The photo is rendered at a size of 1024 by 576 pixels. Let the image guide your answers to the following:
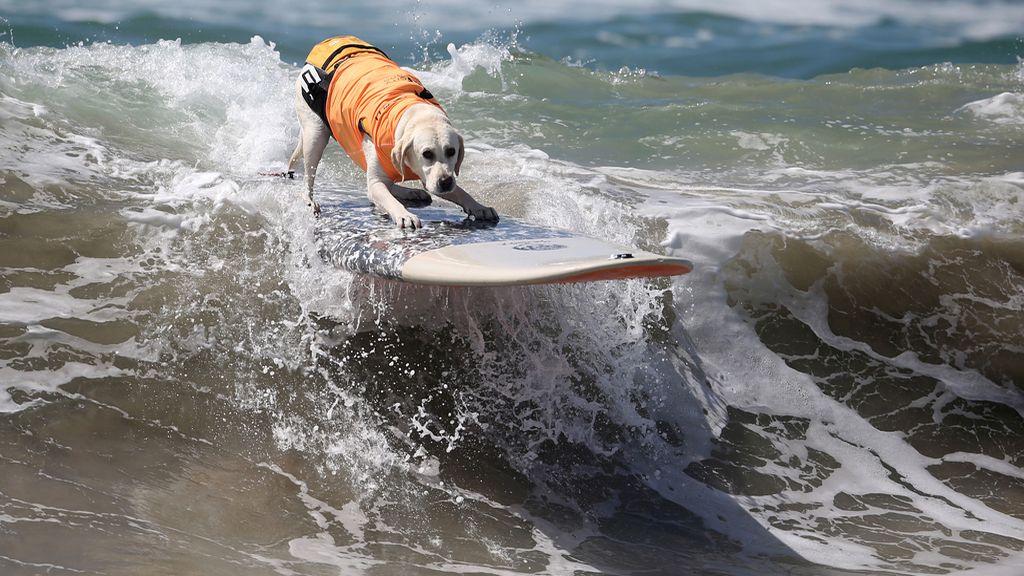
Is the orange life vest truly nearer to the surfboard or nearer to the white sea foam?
the surfboard

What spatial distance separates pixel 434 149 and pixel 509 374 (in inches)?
49.6

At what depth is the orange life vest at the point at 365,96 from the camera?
4.66m

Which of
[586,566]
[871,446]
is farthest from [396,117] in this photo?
[871,446]

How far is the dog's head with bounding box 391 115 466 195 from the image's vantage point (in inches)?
172

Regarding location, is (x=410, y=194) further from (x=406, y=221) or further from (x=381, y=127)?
(x=381, y=127)

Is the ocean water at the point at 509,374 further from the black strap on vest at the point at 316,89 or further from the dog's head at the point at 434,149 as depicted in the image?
the dog's head at the point at 434,149

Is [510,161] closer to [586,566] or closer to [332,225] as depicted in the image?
[332,225]

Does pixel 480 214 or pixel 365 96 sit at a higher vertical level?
pixel 365 96

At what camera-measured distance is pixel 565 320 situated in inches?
200

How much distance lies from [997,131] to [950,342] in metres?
4.77

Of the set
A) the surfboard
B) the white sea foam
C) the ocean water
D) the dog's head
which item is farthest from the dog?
the white sea foam

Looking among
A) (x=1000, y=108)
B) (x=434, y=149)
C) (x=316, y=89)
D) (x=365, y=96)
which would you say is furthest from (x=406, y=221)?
(x=1000, y=108)

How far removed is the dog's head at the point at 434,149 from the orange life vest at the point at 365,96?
16 centimetres

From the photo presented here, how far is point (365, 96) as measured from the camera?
4.86 m
